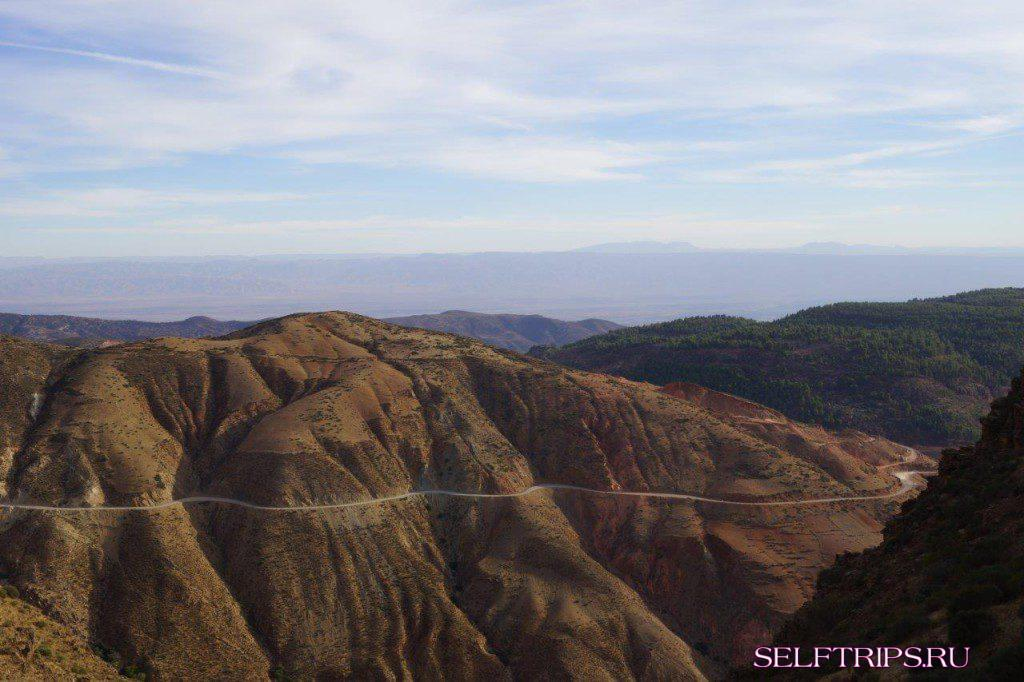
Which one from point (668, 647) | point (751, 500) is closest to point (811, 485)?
point (751, 500)

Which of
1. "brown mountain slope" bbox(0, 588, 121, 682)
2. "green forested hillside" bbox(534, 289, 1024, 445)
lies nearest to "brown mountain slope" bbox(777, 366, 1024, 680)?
"brown mountain slope" bbox(0, 588, 121, 682)

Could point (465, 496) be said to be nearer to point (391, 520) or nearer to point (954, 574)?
point (391, 520)

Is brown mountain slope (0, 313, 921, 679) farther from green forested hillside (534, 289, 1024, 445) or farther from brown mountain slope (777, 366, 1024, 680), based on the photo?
green forested hillside (534, 289, 1024, 445)

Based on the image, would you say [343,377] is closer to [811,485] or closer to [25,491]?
[25,491]

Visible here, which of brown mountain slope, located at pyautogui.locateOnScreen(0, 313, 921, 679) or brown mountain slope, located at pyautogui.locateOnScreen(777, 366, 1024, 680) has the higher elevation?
brown mountain slope, located at pyautogui.locateOnScreen(777, 366, 1024, 680)

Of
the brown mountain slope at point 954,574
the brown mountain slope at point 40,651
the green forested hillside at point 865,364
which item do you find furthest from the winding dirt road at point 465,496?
the brown mountain slope at point 954,574

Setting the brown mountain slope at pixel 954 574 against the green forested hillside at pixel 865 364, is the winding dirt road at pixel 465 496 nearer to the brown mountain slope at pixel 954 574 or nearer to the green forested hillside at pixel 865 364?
the green forested hillside at pixel 865 364
